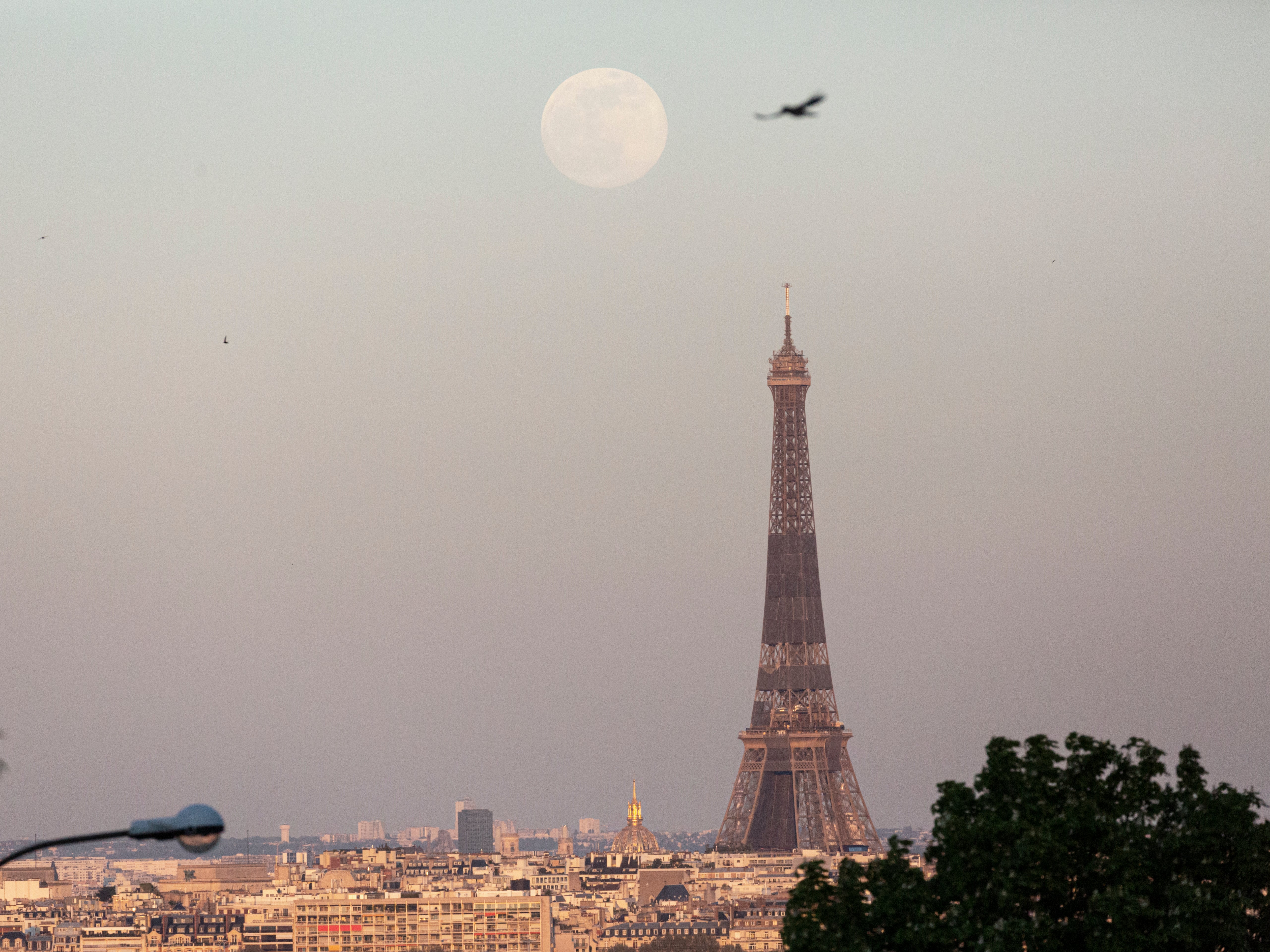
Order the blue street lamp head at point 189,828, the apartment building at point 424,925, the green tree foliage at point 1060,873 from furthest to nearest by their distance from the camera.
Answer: the apartment building at point 424,925 < the green tree foliage at point 1060,873 < the blue street lamp head at point 189,828

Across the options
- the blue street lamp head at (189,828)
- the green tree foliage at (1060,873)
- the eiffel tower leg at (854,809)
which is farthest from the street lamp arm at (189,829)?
the eiffel tower leg at (854,809)

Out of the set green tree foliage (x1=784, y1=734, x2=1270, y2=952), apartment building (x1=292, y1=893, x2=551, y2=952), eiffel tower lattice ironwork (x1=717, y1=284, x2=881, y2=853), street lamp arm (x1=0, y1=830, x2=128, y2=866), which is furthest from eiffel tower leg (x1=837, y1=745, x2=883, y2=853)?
street lamp arm (x1=0, y1=830, x2=128, y2=866)

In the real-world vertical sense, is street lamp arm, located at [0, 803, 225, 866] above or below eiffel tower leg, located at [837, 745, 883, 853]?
below

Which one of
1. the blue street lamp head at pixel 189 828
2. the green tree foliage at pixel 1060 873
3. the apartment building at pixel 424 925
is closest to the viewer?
the blue street lamp head at pixel 189 828

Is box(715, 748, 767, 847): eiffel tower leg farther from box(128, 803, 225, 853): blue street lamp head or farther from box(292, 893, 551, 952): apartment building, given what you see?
A: box(128, 803, 225, 853): blue street lamp head

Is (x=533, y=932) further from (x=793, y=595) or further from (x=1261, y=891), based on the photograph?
(x=1261, y=891)

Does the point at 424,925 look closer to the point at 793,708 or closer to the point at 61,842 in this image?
the point at 793,708

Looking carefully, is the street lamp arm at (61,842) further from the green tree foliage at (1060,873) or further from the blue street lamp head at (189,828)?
the green tree foliage at (1060,873)
